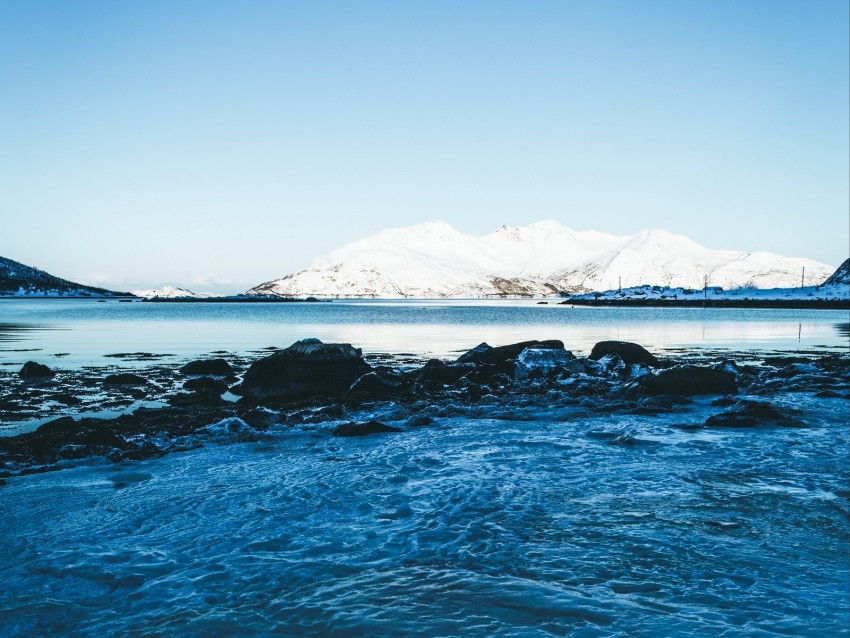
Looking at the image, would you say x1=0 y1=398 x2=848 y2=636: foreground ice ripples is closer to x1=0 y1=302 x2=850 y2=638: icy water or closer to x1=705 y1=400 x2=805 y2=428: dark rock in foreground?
x1=0 y1=302 x2=850 y2=638: icy water

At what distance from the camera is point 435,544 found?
721cm

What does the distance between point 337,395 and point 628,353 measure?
47.1 ft

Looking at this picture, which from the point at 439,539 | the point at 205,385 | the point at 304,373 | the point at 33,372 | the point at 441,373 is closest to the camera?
the point at 439,539

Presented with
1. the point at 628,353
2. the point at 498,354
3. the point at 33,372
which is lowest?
the point at 33,372

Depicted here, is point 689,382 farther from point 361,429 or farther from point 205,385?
point 205,385

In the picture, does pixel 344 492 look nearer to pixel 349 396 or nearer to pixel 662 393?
pixel 349 396

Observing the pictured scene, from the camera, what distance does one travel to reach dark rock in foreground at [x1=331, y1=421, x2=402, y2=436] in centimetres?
1367

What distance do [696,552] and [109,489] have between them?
317 inches

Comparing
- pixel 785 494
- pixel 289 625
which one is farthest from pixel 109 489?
pixel 785 494

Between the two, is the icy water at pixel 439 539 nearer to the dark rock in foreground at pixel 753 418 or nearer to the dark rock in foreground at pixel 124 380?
the dark rock in foreground at pixel 753 418

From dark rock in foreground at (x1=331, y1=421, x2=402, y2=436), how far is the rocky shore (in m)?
0.03

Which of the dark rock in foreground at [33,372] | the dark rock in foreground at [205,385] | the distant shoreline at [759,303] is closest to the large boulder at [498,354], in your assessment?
the dark rock in foreground at [205,385]

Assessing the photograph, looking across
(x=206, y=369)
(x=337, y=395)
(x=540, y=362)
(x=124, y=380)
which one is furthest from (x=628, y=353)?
(x=124, y=380)

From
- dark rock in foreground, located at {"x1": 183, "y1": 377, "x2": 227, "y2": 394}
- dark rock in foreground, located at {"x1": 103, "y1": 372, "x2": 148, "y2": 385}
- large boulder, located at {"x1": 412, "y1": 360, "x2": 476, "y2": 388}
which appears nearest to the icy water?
dark rock in foreground, located at {"x1": 183, "y1": 377, "x2": 227, "y2": 394}
